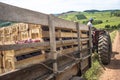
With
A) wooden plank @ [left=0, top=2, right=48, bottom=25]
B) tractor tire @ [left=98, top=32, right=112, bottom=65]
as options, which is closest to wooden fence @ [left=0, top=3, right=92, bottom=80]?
wooden plank @ [left=0, top=2, right=48, bottom=25]

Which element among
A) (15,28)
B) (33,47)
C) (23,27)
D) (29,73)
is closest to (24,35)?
(23,27)

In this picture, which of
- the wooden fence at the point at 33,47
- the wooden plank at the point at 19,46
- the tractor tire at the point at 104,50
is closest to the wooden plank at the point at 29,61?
the wooden fence at the point at 33,47

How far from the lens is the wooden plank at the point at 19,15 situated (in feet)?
9.07

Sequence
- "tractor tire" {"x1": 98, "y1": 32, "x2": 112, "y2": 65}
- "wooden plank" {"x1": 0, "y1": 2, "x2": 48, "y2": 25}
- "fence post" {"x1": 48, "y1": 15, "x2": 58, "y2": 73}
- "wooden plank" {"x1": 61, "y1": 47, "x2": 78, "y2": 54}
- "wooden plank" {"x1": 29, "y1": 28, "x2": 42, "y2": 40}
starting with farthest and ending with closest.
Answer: "tractor tire" {"x1": 98, "y1": 32, "x2": 112, "y2": 65} → "wooden plank" {"x1": 61, "y1": 47, "x2": 78, "y2": 54} → "fence post" {"x1": 48, "y1": 15, "x2": 58, "y2": 73} → "wooden plank" {"x1": 29, "y1": 28, "x2": 42, "y2": 40} → "wooden plank" {"x1": 0, "y1": 2, "x2": 48, "y2": 25}

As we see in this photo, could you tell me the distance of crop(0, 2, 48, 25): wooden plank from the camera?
109 inches

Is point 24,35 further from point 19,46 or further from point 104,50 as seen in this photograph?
point 104,50

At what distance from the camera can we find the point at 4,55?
11.3ft

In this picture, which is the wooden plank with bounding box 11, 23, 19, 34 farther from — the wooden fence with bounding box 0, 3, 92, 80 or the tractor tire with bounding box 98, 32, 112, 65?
the tractor tire with bounding box 98, 32, 112, 65

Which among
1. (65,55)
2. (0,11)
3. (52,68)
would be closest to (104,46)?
(65,55)

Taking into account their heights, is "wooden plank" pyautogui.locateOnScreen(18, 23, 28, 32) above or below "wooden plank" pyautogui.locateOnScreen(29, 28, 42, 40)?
above

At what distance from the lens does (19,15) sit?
120 inches

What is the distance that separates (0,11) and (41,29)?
1269mm

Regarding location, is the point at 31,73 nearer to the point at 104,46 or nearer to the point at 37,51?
the point at 37,51

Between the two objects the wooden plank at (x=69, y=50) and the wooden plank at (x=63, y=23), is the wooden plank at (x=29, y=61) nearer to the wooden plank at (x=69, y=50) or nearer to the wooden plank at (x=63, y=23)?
the wooden plank at (x=63, y=23)
